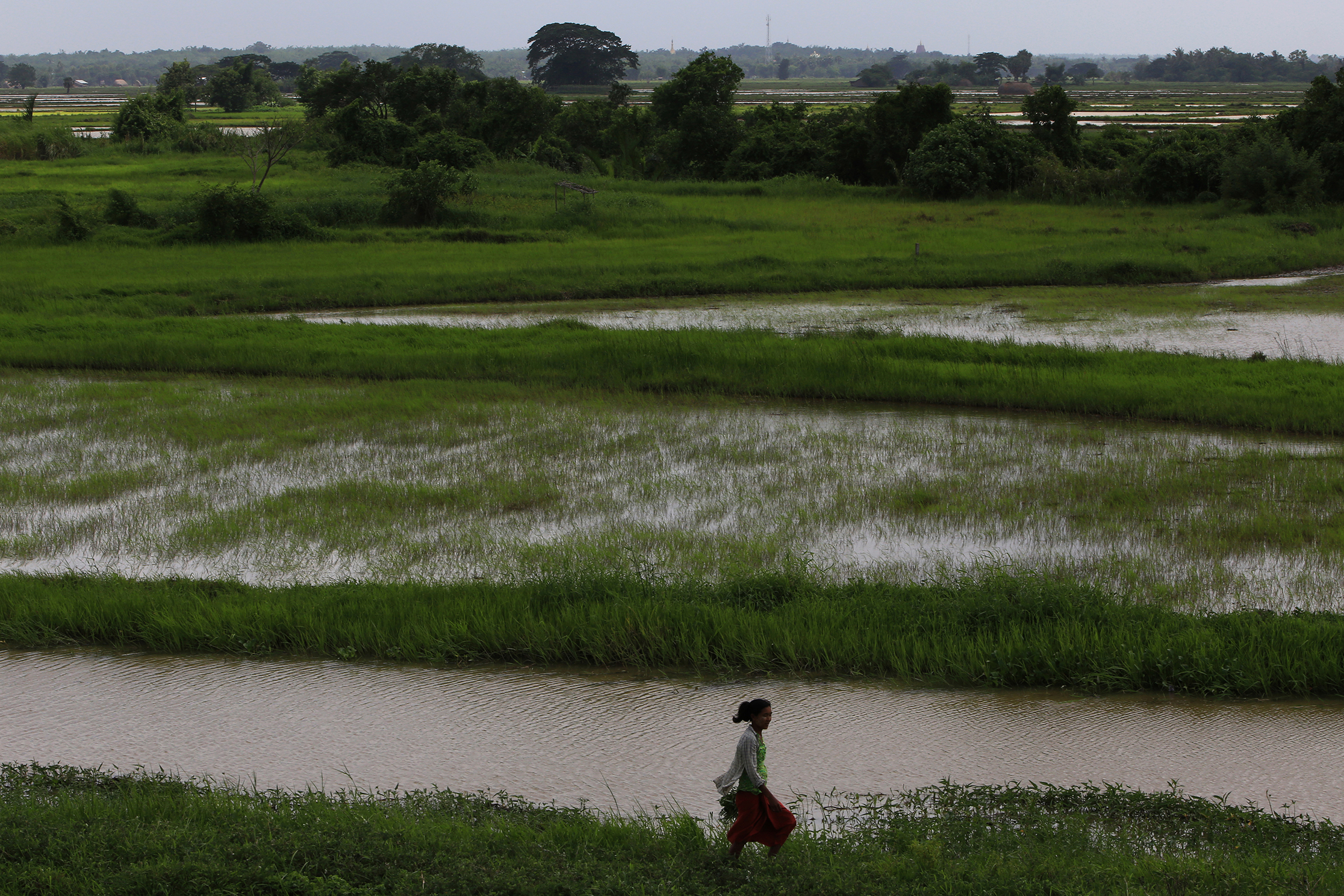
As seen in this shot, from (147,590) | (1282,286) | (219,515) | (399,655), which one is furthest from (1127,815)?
(1282,286)

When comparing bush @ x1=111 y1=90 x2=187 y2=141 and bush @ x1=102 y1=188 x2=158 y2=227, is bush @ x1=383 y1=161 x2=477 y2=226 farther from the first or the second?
bush @ x1=111 y1=90 x2=187 y2=141

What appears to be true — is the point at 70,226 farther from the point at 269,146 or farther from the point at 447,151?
the point at 447,151

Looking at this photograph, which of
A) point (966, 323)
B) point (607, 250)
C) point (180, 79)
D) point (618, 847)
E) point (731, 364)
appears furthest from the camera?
point (180, 79)

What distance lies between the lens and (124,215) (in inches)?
926

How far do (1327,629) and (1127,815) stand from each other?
2148 mm

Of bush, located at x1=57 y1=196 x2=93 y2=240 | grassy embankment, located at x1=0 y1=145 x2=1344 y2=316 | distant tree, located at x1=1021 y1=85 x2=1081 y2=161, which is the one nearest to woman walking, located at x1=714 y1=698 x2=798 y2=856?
grassy embankment, located at x1=0 y1=145 x2=1344 y2=316

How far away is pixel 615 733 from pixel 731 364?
786cm

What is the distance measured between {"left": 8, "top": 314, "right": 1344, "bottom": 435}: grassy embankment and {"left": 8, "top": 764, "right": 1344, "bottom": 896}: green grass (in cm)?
728

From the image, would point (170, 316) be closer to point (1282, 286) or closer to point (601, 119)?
point (1282, 286)

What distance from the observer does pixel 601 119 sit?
136ft

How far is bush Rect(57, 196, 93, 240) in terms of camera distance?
883 inches

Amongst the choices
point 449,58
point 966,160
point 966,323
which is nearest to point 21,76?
point 449,58

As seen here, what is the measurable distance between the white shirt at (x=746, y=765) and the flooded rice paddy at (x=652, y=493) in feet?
10.5

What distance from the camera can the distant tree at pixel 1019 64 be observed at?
113562 millimetres
